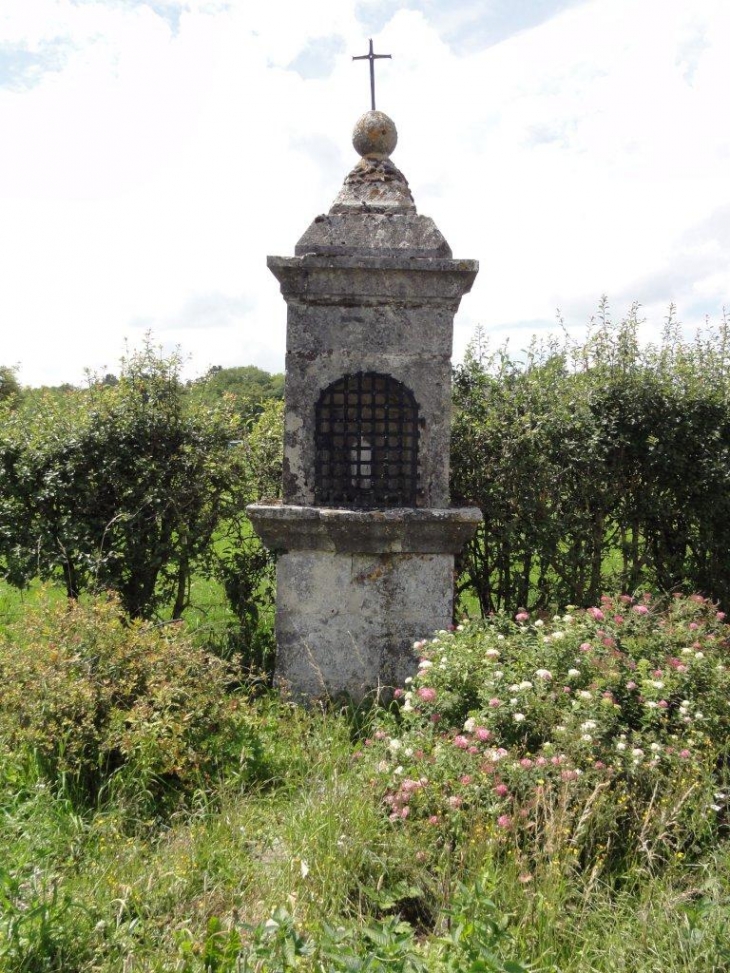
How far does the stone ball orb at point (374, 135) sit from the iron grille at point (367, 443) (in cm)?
161

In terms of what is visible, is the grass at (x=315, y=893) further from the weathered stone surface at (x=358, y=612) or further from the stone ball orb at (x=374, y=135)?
the stone ball orb at (x=374, y=135)

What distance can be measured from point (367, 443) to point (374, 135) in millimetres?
2099

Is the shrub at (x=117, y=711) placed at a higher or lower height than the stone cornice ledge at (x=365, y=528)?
lower

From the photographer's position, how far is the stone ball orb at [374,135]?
5.18m

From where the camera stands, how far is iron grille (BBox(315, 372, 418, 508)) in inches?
196

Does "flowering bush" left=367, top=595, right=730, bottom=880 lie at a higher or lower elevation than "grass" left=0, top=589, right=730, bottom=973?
higher

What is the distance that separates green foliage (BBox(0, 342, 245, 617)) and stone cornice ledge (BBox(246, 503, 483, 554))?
1.02m

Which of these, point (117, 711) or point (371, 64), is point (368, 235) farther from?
point (117, 711)

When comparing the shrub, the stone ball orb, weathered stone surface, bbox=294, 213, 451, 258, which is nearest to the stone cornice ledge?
the shrub

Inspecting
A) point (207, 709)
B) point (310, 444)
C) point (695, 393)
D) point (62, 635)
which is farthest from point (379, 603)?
point (695, 393)

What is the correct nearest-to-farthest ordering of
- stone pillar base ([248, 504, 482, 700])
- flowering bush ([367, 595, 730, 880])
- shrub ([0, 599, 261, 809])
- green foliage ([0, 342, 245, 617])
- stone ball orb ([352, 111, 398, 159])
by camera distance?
1. flowering bush ([367, 595, 730, 880])
2. shrub ([0, 599, 261, 809])
3. stone pillar base ([248, 504, 482, 700])
4. stone ball orb ([352, 111, 398, 159])
5. green foliage ([0, 342, 245, 617])

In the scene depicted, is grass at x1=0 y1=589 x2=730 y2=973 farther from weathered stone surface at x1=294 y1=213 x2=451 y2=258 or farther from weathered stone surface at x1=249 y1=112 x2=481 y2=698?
weathered stone surface at x1=294 y1=213 x2=451 y2=258

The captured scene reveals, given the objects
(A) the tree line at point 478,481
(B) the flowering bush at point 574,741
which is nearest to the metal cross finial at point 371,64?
(A) the tree line at point 478,481

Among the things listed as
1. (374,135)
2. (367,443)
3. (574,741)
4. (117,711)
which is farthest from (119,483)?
(574,741)
